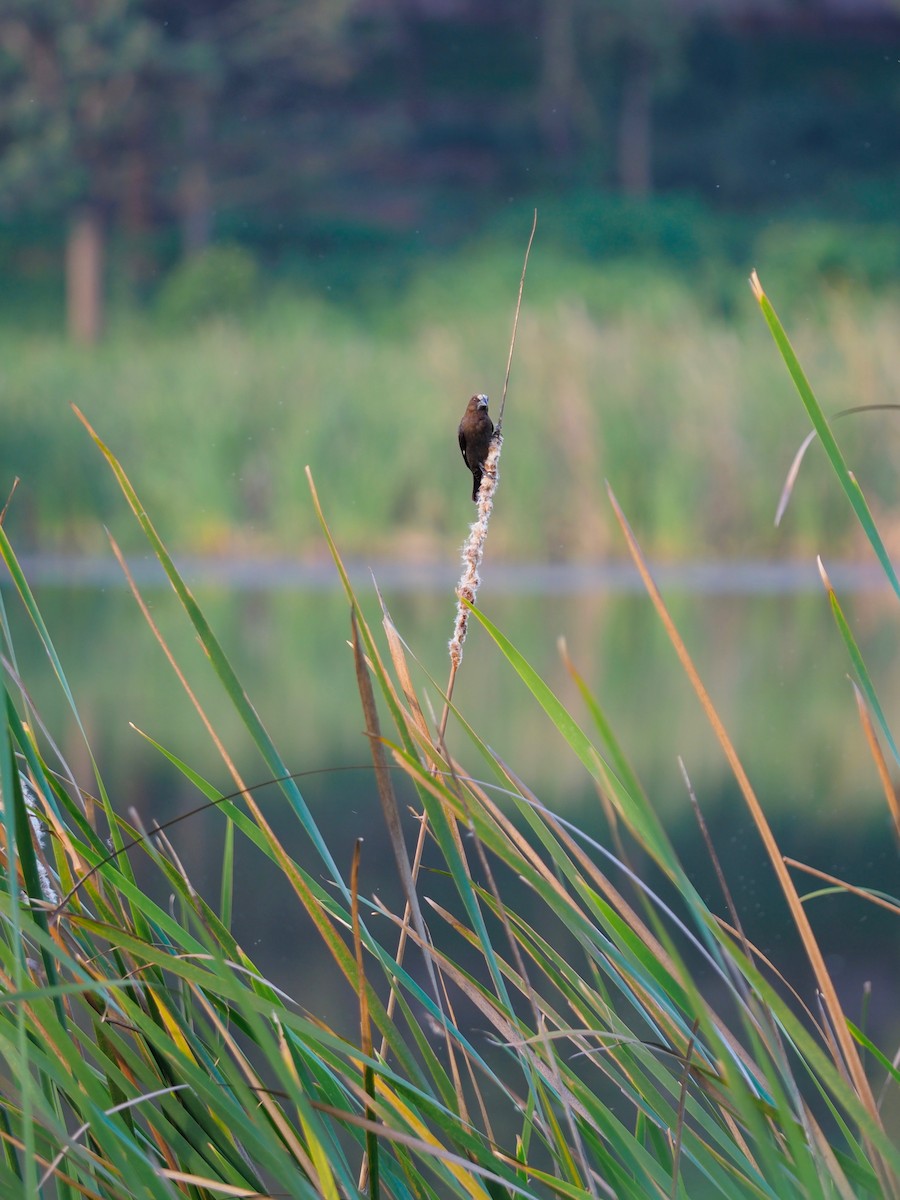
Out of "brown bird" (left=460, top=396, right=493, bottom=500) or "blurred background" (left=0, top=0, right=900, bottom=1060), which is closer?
"brown bird" (left=460, top=396, right=493, bottom=500)

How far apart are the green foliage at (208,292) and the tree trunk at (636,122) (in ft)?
7.96

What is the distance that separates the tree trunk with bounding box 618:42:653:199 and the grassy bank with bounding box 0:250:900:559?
12.5 feet

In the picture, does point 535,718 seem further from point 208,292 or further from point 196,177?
point 196,177

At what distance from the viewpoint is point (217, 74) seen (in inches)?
241

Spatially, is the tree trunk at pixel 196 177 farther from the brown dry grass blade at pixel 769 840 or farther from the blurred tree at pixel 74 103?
the brown dry grass blade at pixel 769 840

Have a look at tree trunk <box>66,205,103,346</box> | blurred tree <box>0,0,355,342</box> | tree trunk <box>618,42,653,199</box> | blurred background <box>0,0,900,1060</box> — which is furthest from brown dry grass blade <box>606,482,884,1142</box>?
tree trunk <box>618,42,653,199</box>

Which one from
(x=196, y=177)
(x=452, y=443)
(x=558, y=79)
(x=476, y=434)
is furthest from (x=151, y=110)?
(x=476, y=434)

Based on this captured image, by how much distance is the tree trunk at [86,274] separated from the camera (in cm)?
598

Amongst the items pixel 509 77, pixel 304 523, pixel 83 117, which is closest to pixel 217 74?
pixel 83 117

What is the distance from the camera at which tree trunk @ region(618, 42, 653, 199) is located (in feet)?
23.6

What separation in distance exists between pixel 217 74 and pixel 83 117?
70cm

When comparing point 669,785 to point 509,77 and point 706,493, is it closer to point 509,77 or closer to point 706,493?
point 706,493

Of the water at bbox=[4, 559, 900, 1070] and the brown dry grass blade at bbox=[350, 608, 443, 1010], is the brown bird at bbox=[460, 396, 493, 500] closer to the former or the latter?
the brown dry grass blade at bbox=[350, 608, 443, 1010]

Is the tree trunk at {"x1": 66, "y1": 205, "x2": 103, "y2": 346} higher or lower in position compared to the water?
higher
